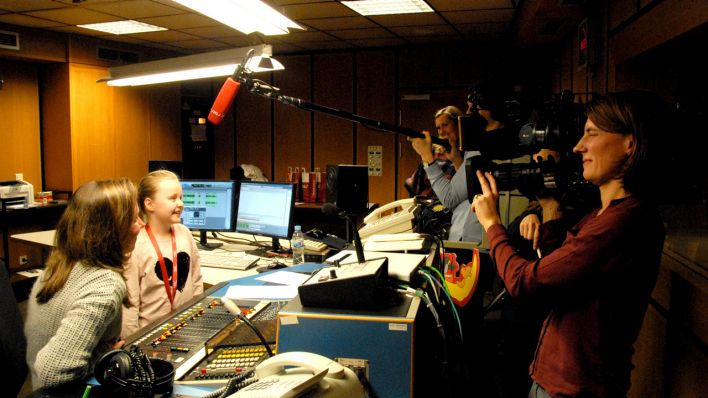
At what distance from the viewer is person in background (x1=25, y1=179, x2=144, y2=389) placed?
1527 mm

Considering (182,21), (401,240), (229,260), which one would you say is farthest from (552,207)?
(182,21)

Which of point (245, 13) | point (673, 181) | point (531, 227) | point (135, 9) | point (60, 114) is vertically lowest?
point (531, 227)

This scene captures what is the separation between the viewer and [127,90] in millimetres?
6320

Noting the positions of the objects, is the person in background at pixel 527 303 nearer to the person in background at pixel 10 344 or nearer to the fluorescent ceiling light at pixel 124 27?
the person in background at pixel 10 344

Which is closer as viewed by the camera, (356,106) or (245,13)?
(245,13)

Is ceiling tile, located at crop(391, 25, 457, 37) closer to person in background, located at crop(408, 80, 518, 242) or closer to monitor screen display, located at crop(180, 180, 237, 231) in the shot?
person in background, located at crop(408, 80, 518, 242)

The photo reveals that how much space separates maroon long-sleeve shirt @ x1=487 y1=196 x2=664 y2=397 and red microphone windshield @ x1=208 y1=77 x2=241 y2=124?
1336 mm

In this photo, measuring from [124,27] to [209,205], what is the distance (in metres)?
2.86

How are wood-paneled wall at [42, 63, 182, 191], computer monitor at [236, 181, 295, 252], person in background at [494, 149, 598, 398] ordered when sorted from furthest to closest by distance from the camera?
wood-paneled wall at [42, 63, 182, 191] < computer monitor at [236, 181, 295, 252] < person in background at [494, 149, 598, 398]

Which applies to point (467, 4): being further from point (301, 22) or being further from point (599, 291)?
point (599, 291)

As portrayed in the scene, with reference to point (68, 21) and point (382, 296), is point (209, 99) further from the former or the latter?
point (382, 296)

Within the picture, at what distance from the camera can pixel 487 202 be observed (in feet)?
5.02

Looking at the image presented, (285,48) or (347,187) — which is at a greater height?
(285,48)

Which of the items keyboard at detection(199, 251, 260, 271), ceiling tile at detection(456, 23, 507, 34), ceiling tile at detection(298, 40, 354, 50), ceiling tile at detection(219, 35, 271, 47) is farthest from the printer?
ceiling tile at detection(456, 23, 507, 34)
